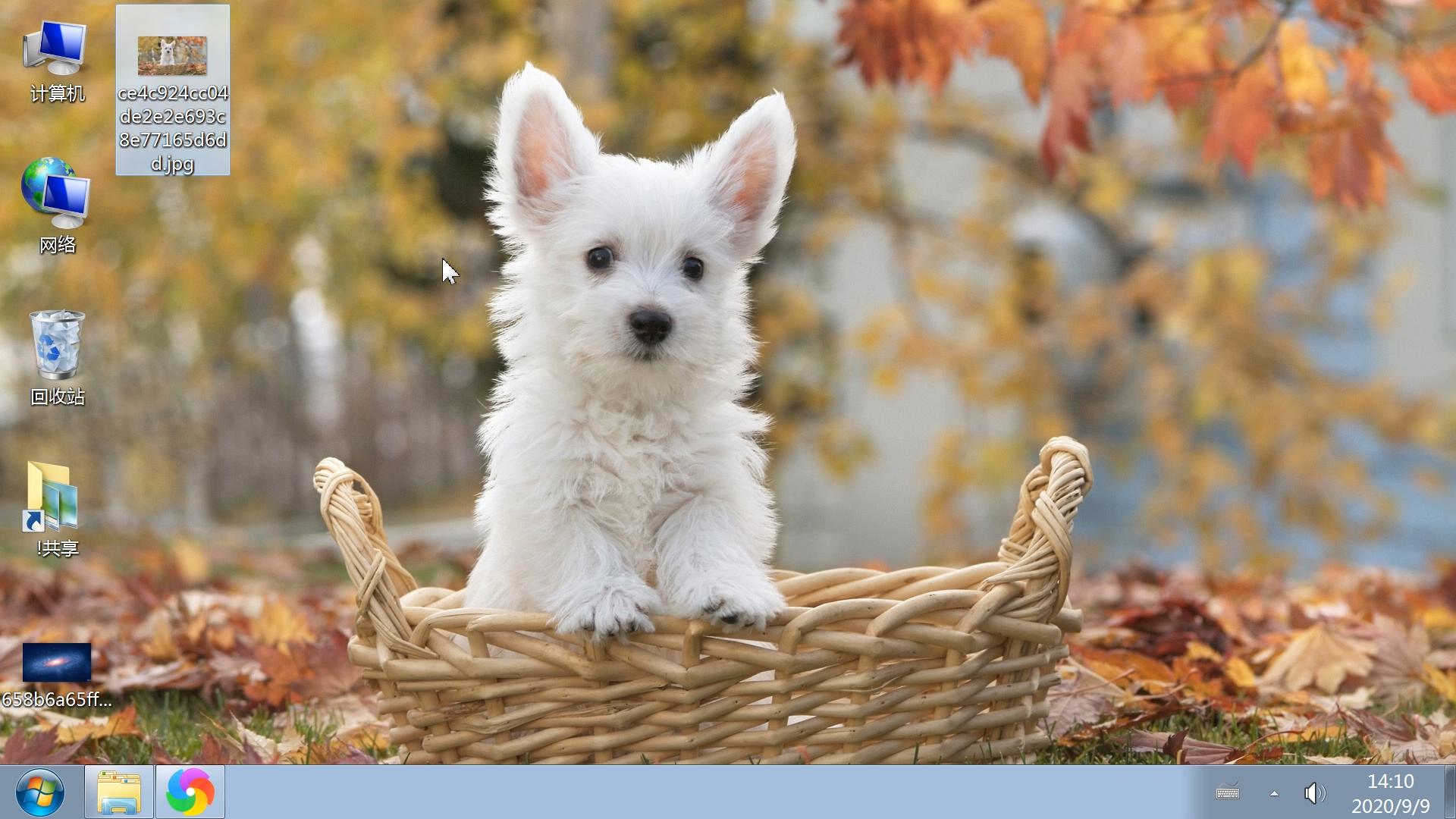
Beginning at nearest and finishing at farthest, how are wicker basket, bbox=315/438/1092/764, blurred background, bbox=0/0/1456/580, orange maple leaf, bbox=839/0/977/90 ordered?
wicker basket, bbox=315/438/1092/764 < orange maple leaf, bbox=839/0/977/90 < blurred background, bbox=0/0/1456/580

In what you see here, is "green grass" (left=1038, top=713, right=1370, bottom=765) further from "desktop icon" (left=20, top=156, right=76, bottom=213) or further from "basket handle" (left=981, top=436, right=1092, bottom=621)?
"desktop icon" (left=20, top=156, right=76, bottom=213)

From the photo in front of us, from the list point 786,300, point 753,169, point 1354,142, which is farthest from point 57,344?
point 786,300

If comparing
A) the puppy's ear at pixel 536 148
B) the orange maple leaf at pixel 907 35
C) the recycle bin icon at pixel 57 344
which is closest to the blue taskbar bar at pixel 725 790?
the recycle bin icon at pixel 57 344

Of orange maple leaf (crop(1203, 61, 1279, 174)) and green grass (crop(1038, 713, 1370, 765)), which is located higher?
orange maple leaf (crop(1203, 61, 1279, 174))

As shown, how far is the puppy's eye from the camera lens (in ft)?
6.82

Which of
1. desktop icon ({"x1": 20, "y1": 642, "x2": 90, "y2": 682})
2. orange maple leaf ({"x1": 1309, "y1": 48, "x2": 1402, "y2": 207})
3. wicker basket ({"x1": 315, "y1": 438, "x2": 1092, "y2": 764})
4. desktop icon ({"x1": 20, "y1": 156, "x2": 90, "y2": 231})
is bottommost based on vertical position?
wicker basket ({"x1": 315, "y1": 438, "x2": 1092, "y2": 764})

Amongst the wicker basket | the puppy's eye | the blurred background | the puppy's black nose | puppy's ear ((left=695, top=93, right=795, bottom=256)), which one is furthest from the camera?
the blurred background

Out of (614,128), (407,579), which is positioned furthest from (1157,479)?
(407,579)

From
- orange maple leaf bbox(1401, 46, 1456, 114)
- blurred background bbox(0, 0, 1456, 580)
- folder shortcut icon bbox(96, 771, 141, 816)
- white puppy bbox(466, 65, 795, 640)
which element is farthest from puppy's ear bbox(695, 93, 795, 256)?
blurred background bbox(0, 0, 1456, 580)

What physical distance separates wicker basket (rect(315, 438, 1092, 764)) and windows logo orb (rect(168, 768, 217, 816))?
0.32 meters

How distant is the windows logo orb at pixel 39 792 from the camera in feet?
5.81

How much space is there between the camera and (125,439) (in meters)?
6.06

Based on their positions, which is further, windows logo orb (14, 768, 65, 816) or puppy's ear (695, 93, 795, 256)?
puppy's ear (695, 93, 795, 256)

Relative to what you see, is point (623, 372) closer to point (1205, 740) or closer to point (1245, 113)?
point (1205, 740)
